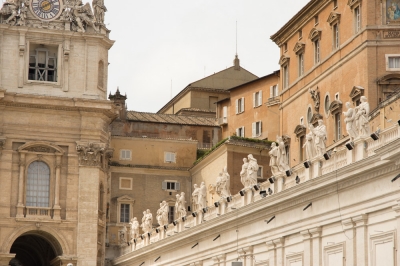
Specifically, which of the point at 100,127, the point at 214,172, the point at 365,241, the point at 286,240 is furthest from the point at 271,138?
the point at 365,241

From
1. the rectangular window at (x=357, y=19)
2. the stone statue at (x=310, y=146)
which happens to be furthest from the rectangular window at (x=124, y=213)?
the stone statue at (x=310, y=146)

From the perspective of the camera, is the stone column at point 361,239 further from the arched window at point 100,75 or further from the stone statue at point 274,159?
the arched window at point 100,75

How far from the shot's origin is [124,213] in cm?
7731

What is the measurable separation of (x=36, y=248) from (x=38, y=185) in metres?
8.69

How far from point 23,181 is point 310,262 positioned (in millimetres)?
34979

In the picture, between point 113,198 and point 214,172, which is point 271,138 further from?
point 113,198

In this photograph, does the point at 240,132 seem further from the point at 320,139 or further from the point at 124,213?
the point at 320,139

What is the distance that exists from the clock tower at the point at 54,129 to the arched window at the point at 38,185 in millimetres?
66

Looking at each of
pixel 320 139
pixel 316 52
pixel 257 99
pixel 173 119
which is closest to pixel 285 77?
pixel 316 52

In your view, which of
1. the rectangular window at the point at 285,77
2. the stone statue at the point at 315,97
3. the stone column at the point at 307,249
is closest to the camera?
the stone column at the point at 307,249

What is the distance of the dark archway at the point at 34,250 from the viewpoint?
73125mm

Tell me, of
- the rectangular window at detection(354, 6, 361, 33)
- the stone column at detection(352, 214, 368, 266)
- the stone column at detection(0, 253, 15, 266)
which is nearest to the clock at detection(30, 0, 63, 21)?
the stone column at detection(0, 253, 15, 266)

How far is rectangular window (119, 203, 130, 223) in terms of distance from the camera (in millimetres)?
77188

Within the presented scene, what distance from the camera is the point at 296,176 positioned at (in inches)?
1567
